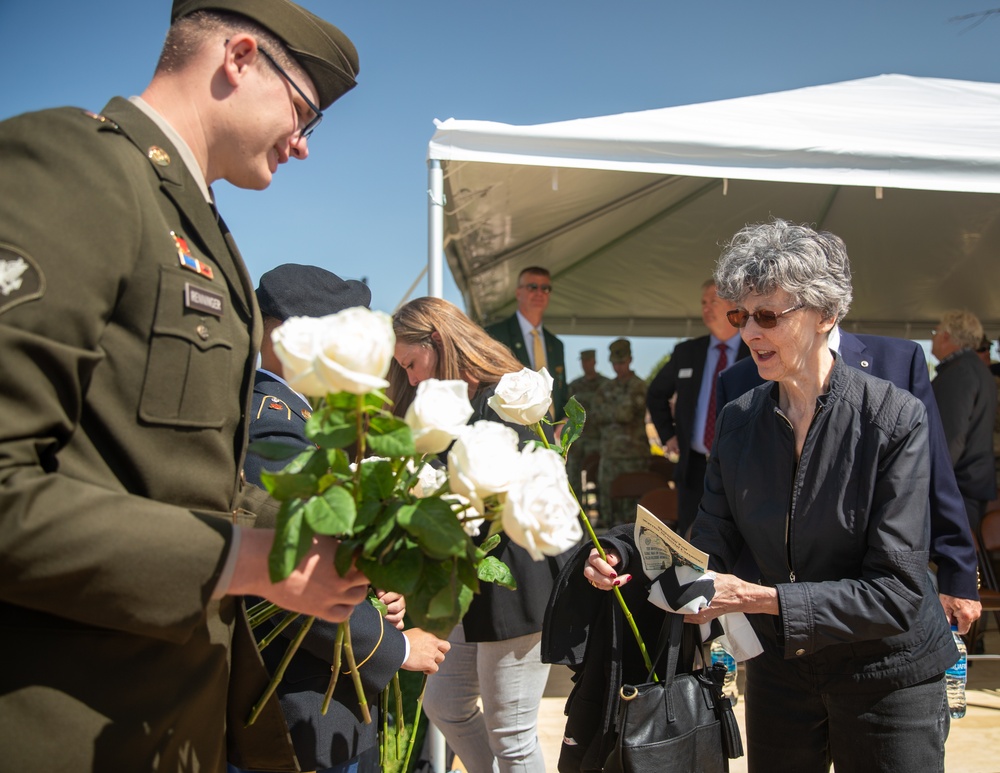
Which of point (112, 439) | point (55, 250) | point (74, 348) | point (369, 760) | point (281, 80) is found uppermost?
point (281, 80)

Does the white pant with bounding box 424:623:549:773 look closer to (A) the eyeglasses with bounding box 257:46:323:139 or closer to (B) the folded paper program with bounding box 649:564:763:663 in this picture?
(B) the folded paper program with bounding box 649:564:763:663

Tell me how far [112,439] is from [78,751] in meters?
0.37

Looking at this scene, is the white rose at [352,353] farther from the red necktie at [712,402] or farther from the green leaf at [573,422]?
the red necktie at [712,402]

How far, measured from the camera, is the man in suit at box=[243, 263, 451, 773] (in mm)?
1706

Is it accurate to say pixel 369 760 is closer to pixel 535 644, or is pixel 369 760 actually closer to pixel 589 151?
pixel 535 644

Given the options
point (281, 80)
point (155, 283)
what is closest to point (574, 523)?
point (155, 283)

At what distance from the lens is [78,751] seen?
101 cm

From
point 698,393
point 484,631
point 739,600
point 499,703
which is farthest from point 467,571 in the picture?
point 698,393

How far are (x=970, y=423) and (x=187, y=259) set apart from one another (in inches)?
194

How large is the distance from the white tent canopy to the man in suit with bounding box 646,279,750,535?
102 cm

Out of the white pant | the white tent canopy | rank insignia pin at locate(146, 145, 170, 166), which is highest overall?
the white tent canopy

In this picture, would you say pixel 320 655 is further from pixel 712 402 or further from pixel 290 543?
pixel 712 402

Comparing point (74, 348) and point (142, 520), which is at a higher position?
point (74, 348)

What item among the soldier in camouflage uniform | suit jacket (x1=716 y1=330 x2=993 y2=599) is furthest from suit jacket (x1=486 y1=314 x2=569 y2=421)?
suit jacket (x1=716 y1=330 x2=993 y2=599)
